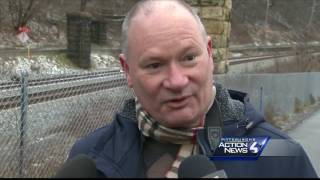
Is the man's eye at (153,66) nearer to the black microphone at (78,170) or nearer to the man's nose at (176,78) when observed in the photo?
the man's nose at (176,78)

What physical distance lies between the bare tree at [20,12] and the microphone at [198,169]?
38.0 meters

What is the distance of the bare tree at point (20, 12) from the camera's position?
127 feet

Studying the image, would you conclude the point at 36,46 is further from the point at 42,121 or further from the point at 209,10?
the point at 42,121

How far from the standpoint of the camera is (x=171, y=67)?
188cm

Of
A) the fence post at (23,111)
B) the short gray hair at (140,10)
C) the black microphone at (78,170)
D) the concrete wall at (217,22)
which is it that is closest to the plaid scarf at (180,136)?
the short gray hair at (140,10)

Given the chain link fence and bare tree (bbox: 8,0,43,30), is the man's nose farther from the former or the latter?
bare tree (bbox: 8,0,43,30)

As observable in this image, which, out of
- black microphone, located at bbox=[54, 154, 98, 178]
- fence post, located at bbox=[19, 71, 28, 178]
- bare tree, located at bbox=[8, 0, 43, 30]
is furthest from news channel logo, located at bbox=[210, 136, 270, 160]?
bare tree, located at bbox=[8, 0, 43, 30]

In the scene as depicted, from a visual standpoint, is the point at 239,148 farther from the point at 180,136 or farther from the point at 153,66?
the point at 153,66

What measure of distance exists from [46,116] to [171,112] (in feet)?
13.7

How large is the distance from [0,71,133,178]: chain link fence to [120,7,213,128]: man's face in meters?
3.12

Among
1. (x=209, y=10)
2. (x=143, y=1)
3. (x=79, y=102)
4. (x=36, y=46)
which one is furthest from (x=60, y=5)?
(x=143, y=1)

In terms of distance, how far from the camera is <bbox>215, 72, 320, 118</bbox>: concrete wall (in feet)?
35.1

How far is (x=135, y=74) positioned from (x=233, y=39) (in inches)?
2394

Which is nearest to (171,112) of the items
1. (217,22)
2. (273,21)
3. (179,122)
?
(179,122)
